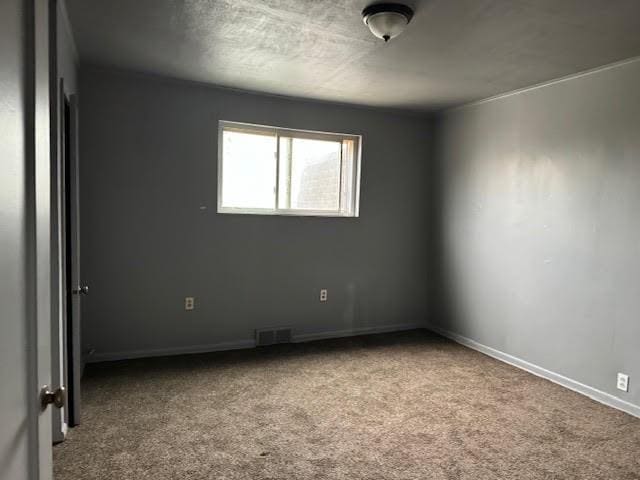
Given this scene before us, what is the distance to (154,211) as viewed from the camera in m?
3.84

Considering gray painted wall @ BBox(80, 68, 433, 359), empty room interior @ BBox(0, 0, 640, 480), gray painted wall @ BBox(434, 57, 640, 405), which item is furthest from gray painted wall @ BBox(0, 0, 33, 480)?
gray painted wall @ BBox(434, 57, 640, 405)

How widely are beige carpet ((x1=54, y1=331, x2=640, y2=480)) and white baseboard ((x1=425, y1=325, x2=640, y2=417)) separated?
9cm

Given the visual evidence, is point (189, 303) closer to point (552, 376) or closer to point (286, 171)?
point (286, 171)

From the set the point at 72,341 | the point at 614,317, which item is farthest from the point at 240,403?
the point at 614,317

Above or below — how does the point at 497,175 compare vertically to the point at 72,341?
above

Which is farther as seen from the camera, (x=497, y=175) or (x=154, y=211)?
(x=497, y=175)

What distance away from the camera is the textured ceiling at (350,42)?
2.36m

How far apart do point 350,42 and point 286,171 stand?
1.80 meters

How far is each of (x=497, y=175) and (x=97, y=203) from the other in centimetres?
365

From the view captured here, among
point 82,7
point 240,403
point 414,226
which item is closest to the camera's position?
point 82,7

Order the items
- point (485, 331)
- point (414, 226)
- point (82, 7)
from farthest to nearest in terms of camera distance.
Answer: point (414, 226) < point (485, 331) < point (82, 7)

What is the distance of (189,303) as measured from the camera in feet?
13.1

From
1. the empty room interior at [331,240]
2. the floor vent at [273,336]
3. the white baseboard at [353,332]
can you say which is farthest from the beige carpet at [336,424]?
the white baseboard at [353,332]

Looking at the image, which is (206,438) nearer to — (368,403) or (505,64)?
(368,403)
